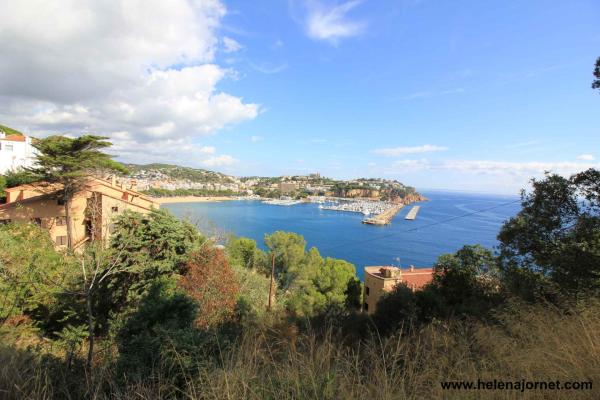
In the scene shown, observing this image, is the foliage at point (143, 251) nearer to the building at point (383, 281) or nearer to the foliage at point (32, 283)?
the foliage at point (32, 283)

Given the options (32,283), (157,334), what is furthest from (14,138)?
(157,334)

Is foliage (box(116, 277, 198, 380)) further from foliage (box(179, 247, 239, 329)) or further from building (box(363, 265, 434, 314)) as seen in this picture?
building (box(363, 265, 434, 314))

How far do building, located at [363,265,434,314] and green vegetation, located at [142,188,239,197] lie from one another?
5352 cm

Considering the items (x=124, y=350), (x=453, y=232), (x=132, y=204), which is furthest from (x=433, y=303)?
(x=453, y=232)

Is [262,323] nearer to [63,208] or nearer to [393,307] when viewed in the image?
[393,307]

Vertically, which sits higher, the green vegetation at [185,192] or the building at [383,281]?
the green vegetation at [185,192]

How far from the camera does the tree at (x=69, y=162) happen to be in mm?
9156

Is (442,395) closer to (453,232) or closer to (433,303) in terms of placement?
(433,303)

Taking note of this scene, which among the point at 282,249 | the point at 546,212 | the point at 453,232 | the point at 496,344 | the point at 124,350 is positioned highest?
the point at 546,212

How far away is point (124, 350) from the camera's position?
9.38 feet

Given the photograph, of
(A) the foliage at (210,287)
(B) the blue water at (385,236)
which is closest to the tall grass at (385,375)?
(A) the foliage at (210,287)

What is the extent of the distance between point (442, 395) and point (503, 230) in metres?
6.78

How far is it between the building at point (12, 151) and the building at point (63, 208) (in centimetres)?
822

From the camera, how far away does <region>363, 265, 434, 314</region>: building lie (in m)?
12.6
